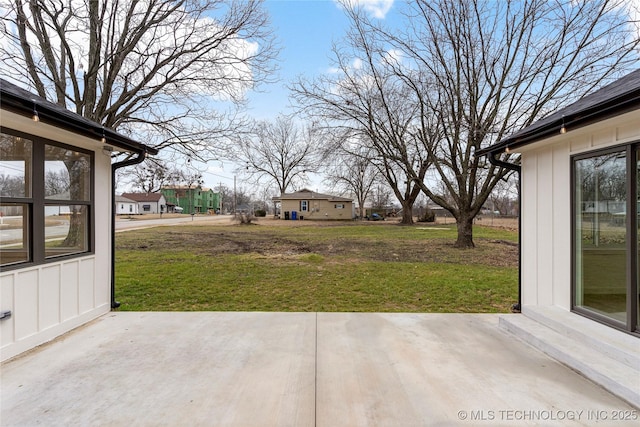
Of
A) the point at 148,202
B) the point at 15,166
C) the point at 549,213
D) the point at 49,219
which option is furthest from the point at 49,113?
the point at 148,202

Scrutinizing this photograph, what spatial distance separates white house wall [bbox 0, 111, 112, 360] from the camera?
2.98 metres

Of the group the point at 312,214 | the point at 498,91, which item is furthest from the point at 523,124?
the point at 312,214

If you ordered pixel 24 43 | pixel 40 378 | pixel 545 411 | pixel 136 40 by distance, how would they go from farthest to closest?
1. pixel 136 40
2. pixel 24 43
3. pixel 40 378
4. pixel 545 411

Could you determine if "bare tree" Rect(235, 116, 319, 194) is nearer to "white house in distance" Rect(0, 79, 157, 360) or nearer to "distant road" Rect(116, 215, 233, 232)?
"distant road" Rect(116, 215, 233, 232)

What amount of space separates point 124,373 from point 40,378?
2.12 ft

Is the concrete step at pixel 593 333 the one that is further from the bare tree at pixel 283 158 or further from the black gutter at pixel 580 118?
the bare tree at pixel 283 158

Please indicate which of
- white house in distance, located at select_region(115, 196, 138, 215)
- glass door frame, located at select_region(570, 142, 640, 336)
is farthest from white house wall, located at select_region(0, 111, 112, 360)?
white house in distance, located at select_region(115, 196, 138, 215)

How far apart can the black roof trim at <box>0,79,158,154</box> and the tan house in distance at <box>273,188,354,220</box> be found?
2788 centimetres

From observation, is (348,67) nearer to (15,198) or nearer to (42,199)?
(42,199)

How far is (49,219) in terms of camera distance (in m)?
3.44

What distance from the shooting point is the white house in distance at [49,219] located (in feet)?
9.77

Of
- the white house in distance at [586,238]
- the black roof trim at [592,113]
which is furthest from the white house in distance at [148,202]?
the black roof trim at [592,113]

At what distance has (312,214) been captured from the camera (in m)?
32.3

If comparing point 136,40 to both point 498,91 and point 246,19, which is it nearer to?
point 246,19
